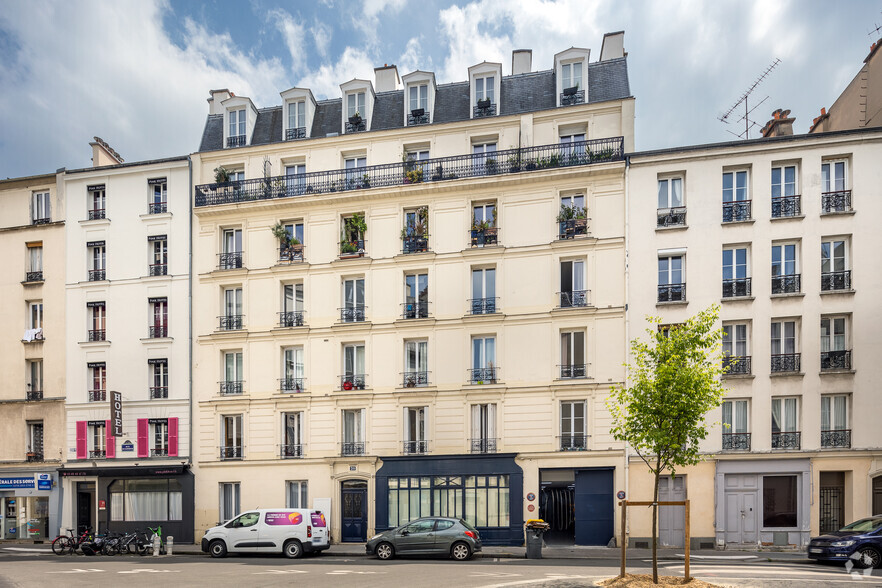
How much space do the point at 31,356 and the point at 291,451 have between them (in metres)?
13.2

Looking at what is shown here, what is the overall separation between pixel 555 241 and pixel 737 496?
37.5 feet

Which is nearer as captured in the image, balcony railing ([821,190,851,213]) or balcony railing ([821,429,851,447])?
balcony railing ([821,429,851,447])

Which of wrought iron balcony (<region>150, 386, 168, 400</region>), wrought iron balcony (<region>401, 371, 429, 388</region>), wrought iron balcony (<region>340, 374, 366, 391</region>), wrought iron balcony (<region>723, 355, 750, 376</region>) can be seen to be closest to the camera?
wrought iron balcony (<region>723, 355, 750, 376</region>)

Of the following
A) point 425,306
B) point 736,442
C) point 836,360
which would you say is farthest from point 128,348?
point 836,360

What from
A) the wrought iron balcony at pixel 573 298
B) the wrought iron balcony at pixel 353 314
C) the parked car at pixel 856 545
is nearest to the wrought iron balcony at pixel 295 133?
the wrought iron balcony at pixel 353 314

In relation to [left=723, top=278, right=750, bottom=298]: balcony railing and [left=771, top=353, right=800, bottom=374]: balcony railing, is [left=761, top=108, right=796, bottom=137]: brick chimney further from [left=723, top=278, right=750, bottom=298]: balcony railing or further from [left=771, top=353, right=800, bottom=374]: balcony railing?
[left=771, top=353, right=800, bottom=374]: balcony railing

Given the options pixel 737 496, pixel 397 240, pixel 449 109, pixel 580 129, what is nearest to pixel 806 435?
pixel 737 496

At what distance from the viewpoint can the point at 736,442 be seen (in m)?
25.2

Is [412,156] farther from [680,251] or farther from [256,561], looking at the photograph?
[256,561]

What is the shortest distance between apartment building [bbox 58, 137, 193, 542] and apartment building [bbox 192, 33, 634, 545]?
1.02m

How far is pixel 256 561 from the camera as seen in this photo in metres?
22.0

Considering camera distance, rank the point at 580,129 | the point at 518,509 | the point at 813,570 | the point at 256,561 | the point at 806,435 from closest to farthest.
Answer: the point at 813,570, the point at 256,561, the point at 806,435, the point at 518,509, the point at 580,129

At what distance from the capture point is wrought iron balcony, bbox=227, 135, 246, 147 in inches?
1255

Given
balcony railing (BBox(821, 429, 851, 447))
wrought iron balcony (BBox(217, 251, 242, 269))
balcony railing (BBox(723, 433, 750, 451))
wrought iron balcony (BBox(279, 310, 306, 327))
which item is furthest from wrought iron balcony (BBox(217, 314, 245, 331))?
balcony railing (BBox(821, 429, 851, 447))
